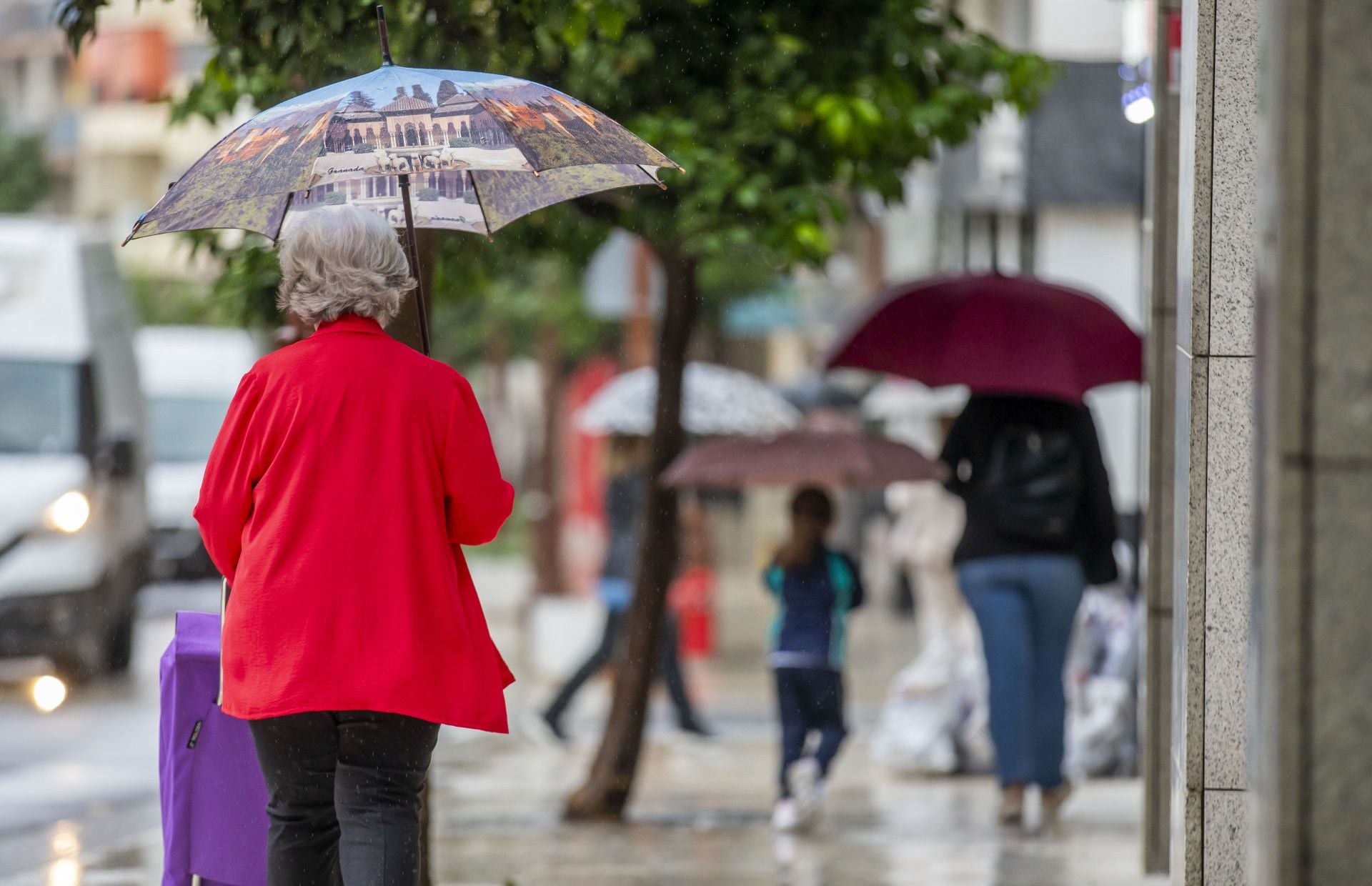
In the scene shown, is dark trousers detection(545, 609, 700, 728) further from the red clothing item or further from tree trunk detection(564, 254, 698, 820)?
the red clothing item

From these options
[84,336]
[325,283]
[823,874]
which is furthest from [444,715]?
[84,336]

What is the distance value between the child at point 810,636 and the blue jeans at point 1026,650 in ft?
2.39

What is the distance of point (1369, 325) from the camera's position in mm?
2844

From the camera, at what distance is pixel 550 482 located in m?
21.5

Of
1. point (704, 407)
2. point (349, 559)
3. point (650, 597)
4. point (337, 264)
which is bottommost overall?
point (650, 597)

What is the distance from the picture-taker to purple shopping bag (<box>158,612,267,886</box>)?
4414mm

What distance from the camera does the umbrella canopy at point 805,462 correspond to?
796 centimetres

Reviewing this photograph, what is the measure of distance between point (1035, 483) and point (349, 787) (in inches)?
162

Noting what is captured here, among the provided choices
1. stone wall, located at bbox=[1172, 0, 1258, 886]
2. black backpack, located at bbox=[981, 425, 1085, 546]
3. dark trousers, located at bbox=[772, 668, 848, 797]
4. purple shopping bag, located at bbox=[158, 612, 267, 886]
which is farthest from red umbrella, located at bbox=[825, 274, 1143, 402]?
purple shopping bag, located at bbox=[158, 612, 267, 886]

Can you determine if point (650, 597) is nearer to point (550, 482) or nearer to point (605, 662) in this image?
point (605, 662)

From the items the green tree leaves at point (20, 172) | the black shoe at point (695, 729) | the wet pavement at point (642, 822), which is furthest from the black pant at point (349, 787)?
the green tree leaves at point (20, 172)

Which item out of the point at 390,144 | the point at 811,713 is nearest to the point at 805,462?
the point at 811,713

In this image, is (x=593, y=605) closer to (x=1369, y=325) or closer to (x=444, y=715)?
(x=444, y=715)

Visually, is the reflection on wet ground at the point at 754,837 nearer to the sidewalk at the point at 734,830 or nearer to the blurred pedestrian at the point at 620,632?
the sidewalk at the point at 734,830
